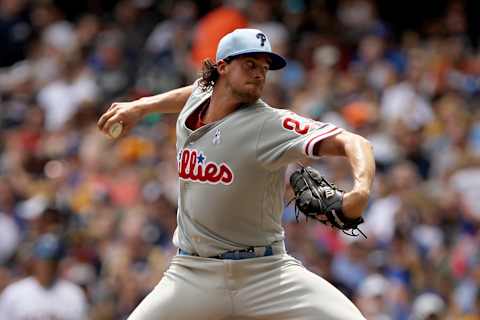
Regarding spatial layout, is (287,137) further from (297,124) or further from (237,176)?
(237,176)

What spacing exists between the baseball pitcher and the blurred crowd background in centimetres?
311

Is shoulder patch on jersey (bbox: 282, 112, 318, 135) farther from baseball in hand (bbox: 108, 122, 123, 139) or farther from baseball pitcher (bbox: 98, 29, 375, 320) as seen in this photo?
baseball in hand (bbox: 108, 122, 123, 139)

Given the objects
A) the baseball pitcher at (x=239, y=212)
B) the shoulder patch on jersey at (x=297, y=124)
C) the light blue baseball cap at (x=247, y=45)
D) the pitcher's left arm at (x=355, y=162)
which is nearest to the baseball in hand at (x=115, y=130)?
the baseball pitcher at (x=239, y=212)

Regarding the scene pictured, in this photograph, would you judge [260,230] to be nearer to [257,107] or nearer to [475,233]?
[257,107]

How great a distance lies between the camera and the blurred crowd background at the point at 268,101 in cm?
1020

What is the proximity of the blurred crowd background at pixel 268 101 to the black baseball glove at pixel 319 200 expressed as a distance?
3444mm

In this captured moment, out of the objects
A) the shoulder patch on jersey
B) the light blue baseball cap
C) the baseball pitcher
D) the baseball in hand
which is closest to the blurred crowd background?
the baseball in hand

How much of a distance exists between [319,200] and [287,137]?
17.9 inches

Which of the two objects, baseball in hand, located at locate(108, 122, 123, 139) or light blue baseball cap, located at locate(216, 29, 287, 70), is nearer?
light blue baseball cap, located at locate(216, 29, 287, 70)

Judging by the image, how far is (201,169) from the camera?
20.7 ft

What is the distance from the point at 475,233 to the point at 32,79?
6.68m

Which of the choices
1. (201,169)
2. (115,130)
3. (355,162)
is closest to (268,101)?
(115,130)

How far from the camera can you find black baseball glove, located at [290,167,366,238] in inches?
220

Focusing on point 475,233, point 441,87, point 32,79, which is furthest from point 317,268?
point 32,79
